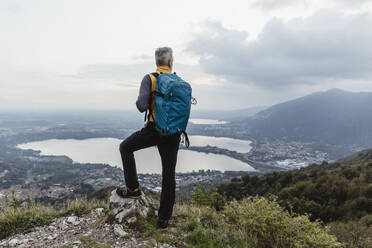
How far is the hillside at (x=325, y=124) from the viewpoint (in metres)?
122

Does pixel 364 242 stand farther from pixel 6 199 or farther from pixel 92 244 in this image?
pixel 6 199

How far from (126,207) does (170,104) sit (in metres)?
1.79

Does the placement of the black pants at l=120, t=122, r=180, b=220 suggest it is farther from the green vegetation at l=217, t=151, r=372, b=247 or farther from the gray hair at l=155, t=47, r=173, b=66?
the green vegetation at l=217, t=151, r=372, b=247

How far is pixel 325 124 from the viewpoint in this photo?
503 ft

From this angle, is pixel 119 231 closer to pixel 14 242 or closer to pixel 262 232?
pixel 14 242

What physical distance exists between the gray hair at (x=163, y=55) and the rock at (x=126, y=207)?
214cm

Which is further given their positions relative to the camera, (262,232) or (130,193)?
(130,193)


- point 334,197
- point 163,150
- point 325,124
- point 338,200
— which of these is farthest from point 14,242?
point 325,124

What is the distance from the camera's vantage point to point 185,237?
252 cm

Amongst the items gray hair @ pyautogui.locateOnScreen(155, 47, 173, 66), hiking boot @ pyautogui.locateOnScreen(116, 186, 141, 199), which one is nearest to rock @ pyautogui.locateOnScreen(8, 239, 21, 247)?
hiking boot @ pyautogui.locateOnScreen(116, 186, 141, 199)

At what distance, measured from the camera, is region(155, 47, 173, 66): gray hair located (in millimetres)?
2615

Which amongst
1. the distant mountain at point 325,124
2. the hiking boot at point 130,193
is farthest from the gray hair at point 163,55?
the distant mountain at point 325,124

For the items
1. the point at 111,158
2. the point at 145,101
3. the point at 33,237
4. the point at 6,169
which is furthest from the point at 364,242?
the point at 6,169

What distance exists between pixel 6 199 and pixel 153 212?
2.48 m
